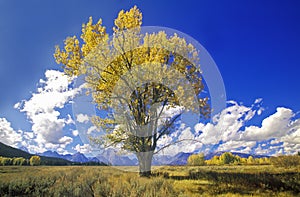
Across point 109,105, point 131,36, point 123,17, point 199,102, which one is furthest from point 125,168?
point 123,17

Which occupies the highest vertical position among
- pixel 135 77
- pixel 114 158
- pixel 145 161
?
pixel 135 77

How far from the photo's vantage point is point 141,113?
15570 millimetres

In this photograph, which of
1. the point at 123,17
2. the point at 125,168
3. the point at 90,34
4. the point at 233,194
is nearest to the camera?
the point at 233,194

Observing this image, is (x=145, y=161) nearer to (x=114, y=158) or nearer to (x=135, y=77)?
(x=114, y=158)

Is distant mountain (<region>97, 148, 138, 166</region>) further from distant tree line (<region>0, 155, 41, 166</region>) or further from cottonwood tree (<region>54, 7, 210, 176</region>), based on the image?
distant tree line (<region>0, 155, 41, 166</region>)

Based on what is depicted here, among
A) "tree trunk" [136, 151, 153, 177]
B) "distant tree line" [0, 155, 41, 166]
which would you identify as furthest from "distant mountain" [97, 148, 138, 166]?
"distant tree line" [0, 155, 41, 166]

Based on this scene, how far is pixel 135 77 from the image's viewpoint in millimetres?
14078

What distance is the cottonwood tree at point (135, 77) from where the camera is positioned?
565 inches

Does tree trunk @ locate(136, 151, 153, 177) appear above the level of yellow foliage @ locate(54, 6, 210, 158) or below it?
below

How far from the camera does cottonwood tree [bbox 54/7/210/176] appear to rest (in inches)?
565

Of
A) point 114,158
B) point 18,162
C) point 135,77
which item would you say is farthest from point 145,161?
point 18,162

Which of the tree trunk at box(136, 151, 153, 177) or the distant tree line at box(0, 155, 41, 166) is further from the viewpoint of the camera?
the distant tree line at box(0, 155, 41, 166)

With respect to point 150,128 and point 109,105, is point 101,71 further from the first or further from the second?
point 150,128

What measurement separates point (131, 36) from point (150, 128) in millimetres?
6532
